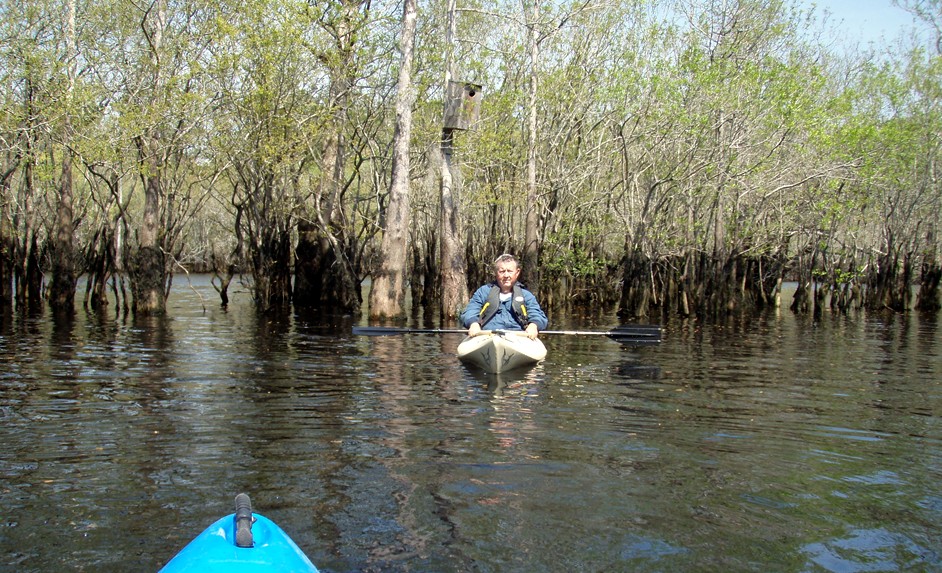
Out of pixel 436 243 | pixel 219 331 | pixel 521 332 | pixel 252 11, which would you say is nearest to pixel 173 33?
pixel 252 11

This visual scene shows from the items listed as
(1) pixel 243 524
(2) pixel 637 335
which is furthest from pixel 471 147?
(1) pixel 243 524

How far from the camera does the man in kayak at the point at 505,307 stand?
11484mm

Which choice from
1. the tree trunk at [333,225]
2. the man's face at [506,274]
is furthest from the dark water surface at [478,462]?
the tree trunk at [333,225]

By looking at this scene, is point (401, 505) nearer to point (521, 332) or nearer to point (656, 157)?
point (521, 332)

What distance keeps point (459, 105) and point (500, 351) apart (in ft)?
32.3

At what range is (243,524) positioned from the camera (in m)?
3.36

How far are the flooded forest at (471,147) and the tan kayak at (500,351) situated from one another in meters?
8.34

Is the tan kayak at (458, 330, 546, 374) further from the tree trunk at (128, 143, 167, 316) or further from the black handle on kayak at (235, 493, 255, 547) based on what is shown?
the tree trunk at (128, 143, 167, 316)

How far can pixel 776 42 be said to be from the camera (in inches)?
976

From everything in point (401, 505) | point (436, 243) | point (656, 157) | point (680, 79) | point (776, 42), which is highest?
point (776, 42)

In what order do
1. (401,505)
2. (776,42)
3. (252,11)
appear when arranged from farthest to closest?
(776,42) < (252,11) < (401,505)

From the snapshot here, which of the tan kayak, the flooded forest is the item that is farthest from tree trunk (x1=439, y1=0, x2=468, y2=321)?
the tan kayak

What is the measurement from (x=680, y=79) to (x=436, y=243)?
1017 centimetres

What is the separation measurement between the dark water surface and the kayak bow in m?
0.94
